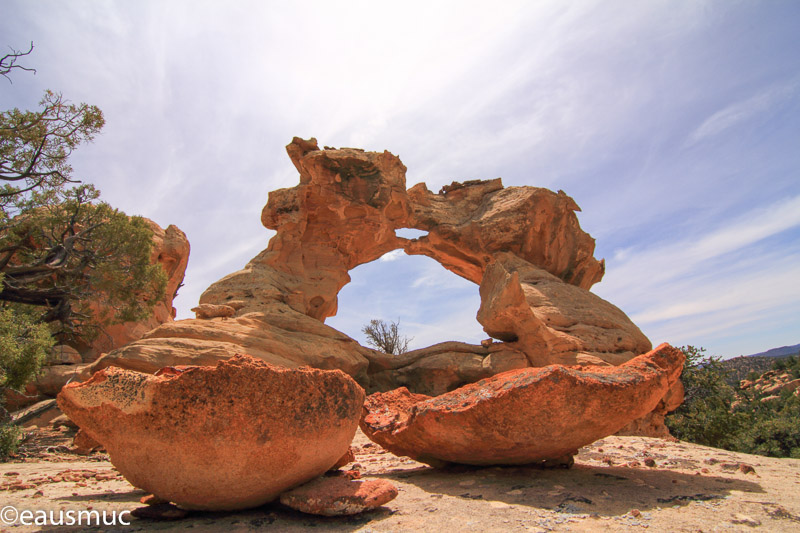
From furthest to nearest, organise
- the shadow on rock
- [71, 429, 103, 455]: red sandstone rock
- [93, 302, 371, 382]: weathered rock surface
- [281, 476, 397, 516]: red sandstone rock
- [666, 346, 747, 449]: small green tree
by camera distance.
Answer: [666, 346, 747, 449]: small green tree
[93, 302, 371, 382]: weathered rock surface
[71, 429, 103, 455]: red sandstone rock
the shadow on rock
[281, 476, 397, 516]: red sandstone rock

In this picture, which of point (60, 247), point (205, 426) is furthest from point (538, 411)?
point (60, 247)

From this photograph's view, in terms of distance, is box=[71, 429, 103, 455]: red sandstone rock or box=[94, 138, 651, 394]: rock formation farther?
box=[94, 138, 651, 394]: rock formation

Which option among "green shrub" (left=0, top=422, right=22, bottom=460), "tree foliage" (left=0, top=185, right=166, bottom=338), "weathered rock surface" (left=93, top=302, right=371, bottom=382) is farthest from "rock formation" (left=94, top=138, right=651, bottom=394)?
"tree foliage" (left=0, top=185, right=166, bottom=338)

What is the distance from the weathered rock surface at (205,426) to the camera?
261 cm

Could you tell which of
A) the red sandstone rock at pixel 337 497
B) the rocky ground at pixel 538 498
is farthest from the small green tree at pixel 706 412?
the red sandstone rock at pixel 337 497

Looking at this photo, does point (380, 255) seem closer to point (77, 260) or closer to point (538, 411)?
point (77, 260)

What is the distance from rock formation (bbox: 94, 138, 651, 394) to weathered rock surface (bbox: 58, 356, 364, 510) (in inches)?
205

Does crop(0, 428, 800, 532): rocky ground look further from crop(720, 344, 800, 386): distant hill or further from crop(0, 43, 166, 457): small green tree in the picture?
crop(720, 344, 800, 386): distant hill

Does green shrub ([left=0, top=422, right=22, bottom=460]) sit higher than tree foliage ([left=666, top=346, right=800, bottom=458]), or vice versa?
green shrub ([left=0, top=422, right=22, bottom=460])

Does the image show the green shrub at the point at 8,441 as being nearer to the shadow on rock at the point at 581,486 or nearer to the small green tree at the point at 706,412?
the shadow on rock at the point at 581,486

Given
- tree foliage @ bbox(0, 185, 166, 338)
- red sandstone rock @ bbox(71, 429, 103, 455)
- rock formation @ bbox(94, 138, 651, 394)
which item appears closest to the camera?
red sandstone rock @ bbox(71, 429, 103, 455)

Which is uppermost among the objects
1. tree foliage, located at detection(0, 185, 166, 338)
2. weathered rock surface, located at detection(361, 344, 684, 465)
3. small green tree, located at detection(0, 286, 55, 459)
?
tree foliage, located at detection(0, 185, 166, 338)

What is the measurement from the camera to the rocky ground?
269cm

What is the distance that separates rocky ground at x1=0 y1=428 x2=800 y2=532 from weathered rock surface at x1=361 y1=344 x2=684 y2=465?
261 millimetres
